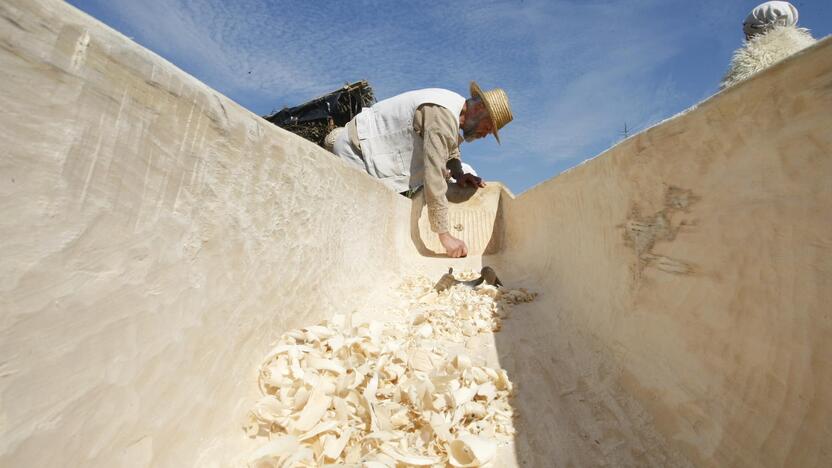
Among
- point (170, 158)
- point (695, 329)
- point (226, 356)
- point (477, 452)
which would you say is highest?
point (170, 158)

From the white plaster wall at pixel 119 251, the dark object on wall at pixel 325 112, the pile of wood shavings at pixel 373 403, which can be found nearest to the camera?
the white plaster wall at pixel 119 251

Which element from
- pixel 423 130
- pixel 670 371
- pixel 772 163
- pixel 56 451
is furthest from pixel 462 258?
pixel 56 451

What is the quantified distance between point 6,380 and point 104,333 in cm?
12

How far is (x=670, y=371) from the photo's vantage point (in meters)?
0.81

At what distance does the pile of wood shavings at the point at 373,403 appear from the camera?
75cm

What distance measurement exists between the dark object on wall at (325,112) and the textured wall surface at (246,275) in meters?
5.44

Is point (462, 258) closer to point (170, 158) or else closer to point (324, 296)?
point (324, 296)

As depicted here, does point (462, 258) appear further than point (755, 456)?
Yes

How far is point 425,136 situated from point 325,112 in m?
4.10

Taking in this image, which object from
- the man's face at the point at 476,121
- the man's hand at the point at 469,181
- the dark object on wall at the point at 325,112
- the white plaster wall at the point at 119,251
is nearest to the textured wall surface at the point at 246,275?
the white plaster wall at the point at 119,251

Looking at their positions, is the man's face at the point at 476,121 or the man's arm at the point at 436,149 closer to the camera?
the man's arm at the point at 436,149

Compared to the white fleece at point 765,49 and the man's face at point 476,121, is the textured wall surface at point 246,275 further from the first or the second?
the white fleece at point 765,49

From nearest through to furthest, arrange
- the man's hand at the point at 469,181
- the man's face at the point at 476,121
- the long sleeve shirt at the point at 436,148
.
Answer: the long sleeve shirt at the point at 436,148, the man's face at the point at 476,121, the man's hand at the point at 469,181

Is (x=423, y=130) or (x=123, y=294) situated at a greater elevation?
(x=423, y=130)
